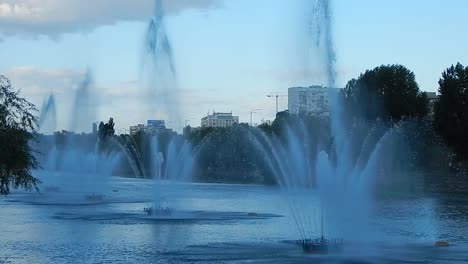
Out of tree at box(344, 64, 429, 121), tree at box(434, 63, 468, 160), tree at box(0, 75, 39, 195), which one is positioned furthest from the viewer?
tree at box(344, 64, 429, 121)

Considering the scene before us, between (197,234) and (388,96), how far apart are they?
61.0m

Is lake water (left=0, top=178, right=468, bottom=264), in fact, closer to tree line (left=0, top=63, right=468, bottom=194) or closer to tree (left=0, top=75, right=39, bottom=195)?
tree (left=0, top=75, right=39, bottom=195)

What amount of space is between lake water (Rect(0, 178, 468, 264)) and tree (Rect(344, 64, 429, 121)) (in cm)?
4391

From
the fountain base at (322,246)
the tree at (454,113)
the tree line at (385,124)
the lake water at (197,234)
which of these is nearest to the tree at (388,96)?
the tree line at (385,124)

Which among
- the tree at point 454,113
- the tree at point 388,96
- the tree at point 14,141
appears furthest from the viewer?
the tree at point 388,96

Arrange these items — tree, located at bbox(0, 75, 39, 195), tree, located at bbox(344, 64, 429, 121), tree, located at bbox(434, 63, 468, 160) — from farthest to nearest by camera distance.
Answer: tree, located at bbox(344, 64, 429, 121)
tree, located at bbox(434, 63, 468, 160)
tree, located at bbox(0, 75, 39, 195)

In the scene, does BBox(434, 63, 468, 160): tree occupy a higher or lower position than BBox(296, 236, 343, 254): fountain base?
higher

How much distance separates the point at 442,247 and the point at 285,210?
14.1m

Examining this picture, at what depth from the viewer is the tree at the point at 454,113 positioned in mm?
70938

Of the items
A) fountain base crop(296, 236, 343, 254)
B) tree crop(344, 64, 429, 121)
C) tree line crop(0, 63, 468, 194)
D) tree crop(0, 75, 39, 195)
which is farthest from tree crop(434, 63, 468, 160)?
tree crop(0, 75, 39, 195)

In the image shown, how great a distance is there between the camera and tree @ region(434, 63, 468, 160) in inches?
2793

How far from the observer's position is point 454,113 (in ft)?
236

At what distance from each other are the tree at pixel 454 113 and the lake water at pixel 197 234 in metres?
36.0

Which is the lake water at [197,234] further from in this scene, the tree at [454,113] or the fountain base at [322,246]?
the tree at [454,113]
